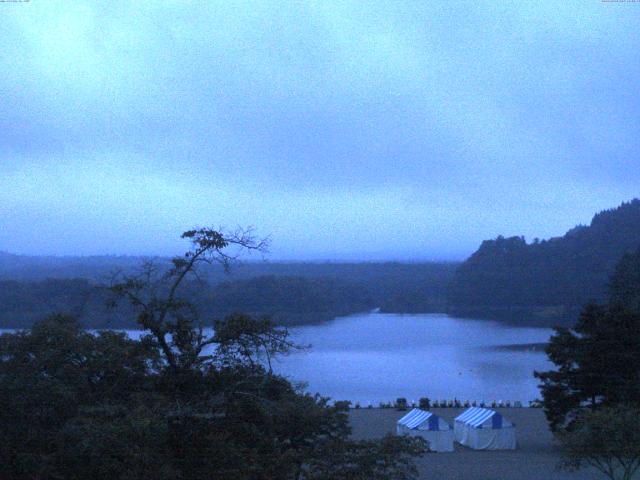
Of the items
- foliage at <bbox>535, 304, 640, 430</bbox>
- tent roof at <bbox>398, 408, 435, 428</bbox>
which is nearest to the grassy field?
tent roof at <bbox>398, 408, 435, 428</bbox>

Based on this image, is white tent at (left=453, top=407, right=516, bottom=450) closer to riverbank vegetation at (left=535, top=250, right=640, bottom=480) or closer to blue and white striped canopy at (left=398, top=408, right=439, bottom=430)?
riverbank vegetation at (left=535, top=250, right=640, bottom=480)

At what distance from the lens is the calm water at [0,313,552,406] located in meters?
18.0

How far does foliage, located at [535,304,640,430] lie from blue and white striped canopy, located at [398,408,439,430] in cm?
140

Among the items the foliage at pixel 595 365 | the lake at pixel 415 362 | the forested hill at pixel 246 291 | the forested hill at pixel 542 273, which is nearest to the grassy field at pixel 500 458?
the foliage at pixel 595 365

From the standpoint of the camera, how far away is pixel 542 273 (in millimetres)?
50156

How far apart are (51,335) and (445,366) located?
19.8 metres

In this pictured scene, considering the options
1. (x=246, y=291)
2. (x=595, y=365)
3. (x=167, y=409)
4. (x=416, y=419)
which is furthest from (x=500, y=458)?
(x=246, y=291)

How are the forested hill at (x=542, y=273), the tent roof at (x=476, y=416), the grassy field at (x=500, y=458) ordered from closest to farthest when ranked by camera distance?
the grassy field at (x=500, y=458)
the tent roof at (x=476, y=416)
the forested hill at (x=542, y=273)

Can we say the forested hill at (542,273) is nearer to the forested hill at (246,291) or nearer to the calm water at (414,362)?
the forested hill at (246,291)

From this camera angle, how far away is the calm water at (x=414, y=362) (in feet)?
59.2

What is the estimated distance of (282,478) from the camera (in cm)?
458

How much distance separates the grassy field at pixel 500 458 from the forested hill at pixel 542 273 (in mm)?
28982

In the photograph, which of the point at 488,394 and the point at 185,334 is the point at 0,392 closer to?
the point at 185,334

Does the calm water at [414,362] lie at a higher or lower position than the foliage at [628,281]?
lower
